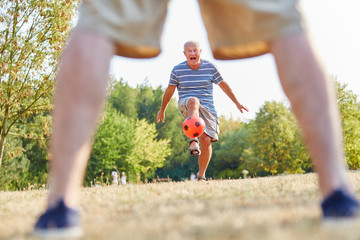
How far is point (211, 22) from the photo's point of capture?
6.69ft

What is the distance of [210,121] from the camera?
742cm

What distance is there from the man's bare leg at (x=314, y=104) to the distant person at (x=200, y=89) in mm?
5379

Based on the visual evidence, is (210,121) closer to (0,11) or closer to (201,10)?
(201,10)

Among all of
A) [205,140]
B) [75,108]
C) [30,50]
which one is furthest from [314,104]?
[30,50]

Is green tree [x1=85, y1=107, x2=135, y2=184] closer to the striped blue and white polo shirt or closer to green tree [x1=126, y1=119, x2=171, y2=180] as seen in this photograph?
green tree [x1=126, y1=119, x2=171, y2=180]

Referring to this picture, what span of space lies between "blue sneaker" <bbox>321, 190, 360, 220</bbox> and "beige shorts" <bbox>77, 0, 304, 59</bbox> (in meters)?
0.77

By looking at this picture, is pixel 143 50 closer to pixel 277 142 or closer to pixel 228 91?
pixel 228 91

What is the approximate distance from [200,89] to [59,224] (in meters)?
6.05

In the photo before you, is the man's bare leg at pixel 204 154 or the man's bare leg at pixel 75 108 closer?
the man's bare leg at pixel 75 108

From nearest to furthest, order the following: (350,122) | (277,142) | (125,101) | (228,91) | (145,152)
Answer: (228,91) → (350,122) → (277,142) → (145,152) → (125,101)

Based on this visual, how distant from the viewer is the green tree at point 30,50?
14117 millimetres

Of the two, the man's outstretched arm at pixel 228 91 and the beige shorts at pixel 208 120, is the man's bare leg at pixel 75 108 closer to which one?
the beige shorts at pixel 208 120

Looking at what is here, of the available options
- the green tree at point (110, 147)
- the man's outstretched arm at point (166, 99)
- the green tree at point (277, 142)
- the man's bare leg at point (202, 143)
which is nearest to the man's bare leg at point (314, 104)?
the man's bare leg at point (202, 143)

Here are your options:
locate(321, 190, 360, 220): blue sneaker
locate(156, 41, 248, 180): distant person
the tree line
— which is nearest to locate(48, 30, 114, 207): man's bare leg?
locate(321, 190, 360, 220): blue sneaker
